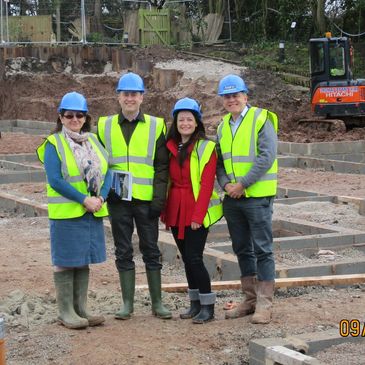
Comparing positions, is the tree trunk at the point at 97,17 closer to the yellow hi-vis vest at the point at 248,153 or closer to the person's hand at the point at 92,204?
the yellow hi-vis vest at the point at 248,153

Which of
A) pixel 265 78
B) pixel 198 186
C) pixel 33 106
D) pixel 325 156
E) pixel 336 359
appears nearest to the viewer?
pixel 336 359

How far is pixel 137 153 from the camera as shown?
6359 millimetres

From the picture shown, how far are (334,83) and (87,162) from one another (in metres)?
17.0

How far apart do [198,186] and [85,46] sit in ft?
91.3

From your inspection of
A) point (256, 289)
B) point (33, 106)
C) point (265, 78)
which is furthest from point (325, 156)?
point (33, 106)

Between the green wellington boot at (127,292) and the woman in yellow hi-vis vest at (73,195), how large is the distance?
26 centimetres

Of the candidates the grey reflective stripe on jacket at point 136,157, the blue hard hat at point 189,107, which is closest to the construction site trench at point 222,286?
the grey reflective stripe on jacket at point 136,157

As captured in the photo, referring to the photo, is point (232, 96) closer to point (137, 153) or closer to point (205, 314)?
point (137, 153)

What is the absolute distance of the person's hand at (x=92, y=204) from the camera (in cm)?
613

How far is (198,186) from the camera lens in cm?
630

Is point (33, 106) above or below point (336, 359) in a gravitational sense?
above

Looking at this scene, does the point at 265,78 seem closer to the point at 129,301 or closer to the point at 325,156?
the point at 325,156

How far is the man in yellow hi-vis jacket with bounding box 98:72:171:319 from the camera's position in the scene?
635cm

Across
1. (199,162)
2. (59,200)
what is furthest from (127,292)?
(199,162)
